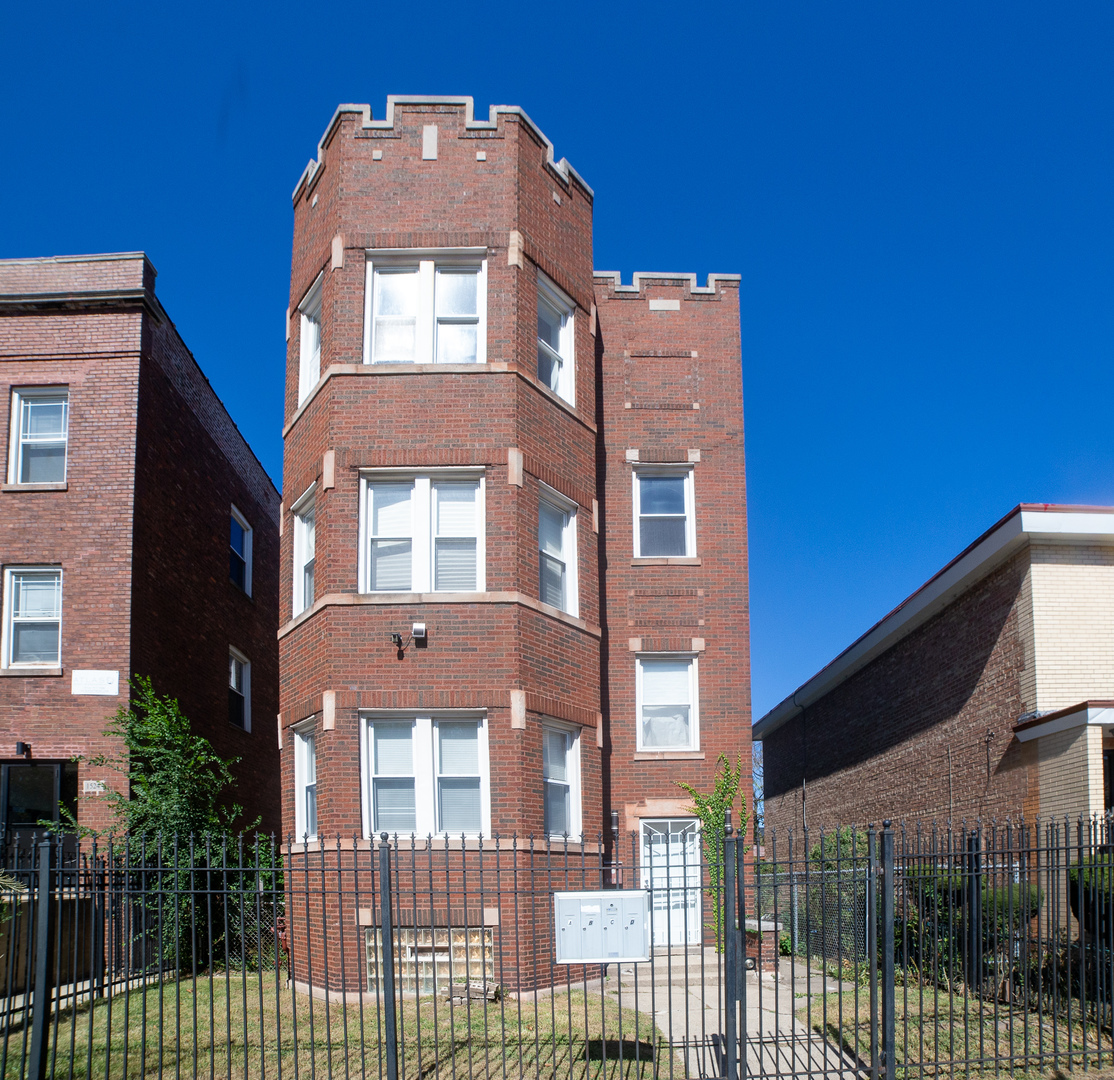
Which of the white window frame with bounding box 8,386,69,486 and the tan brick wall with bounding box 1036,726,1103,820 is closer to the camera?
the tan brick wall with bounding box 1036,726,1103,820

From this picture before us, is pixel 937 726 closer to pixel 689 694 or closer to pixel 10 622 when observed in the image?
pixel 689 694

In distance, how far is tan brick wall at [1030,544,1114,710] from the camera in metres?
15.9

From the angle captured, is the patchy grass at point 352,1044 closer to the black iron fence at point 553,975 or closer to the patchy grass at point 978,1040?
the black iron fence at point 553,975

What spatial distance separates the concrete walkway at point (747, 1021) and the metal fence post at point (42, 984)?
4344mm

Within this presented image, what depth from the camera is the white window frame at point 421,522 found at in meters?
15.4

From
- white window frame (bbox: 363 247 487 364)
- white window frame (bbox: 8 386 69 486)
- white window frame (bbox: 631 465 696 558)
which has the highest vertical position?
white window frame (bbox: 363 247 487 364)

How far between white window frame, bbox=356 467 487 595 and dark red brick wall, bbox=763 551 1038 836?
24.5ft

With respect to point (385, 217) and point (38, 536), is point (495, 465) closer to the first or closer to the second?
point (385, 217)

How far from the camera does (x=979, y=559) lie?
1727 cm

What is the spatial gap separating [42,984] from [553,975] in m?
5.17

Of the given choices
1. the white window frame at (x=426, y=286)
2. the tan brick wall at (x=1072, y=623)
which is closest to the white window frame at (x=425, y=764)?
the white window frame at (x=426, y=286)

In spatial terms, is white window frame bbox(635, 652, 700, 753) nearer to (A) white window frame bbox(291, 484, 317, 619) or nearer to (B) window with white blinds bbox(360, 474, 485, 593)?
(B) window with white blinds bbox(360, 474, 485, 593)

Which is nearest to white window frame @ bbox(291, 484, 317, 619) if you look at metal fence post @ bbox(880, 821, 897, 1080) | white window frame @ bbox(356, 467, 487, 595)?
white window frame @ bbox(356, 467, 487, 595)

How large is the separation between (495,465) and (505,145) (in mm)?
4789
